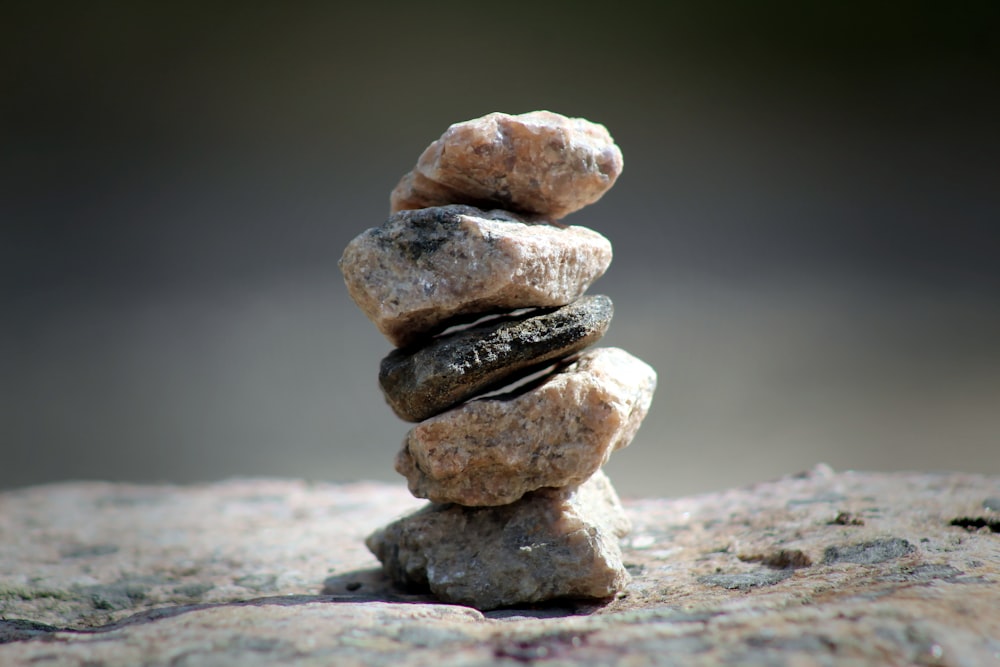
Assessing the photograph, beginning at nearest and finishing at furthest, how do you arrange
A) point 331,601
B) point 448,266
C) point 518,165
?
point 331,601 < point 448,266 < point 518,165

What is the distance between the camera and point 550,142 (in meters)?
2.87

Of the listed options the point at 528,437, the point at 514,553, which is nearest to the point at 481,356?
the point at 528,437

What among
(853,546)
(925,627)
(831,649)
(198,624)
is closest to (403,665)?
(198,624)

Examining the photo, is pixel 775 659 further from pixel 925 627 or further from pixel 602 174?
pixel 602 174

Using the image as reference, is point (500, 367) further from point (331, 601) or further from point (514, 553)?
point (331, 601)

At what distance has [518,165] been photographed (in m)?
2.88

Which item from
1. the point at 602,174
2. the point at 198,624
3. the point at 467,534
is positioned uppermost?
the point at 602,174

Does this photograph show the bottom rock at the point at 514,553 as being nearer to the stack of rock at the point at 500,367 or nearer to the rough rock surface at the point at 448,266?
the stack of rock at the point at 500,367

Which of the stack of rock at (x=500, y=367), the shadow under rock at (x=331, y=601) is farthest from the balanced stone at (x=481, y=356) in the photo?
the shadow under rock at (x=331, y=601)

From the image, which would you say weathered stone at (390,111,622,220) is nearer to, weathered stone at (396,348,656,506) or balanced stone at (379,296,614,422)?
balanced stone at (379,296,614,422)

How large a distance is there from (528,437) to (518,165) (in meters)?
0.97

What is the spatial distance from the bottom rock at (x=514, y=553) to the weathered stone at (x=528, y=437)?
0.12 metres

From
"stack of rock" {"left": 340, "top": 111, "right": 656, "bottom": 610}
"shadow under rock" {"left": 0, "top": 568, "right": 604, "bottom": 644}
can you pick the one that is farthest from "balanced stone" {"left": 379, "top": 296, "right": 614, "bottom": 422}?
"shadow under rock" {"left": 0, "top": 568, "right": 604, "bottom": 644}

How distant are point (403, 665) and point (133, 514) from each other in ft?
10.8
